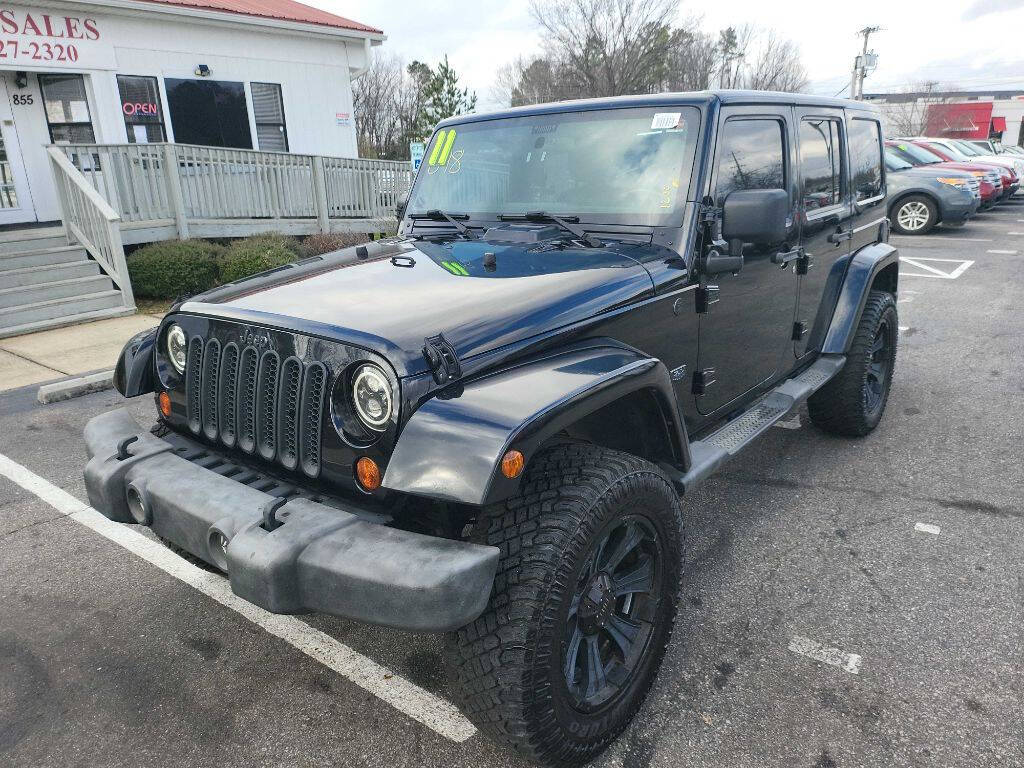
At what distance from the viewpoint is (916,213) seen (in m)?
14.9

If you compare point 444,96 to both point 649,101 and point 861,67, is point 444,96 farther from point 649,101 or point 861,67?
point 649,101

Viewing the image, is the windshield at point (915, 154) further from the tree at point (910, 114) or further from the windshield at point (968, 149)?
the tree at point (910, 114)

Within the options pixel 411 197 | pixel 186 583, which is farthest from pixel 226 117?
pixel 186 583

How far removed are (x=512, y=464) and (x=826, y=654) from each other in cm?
160

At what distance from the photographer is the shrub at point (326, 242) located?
10.9 m

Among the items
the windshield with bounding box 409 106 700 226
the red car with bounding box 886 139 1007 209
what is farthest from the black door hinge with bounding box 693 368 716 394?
the red car with bounding box 886 139 1007 209

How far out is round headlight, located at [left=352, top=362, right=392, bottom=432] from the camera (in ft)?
6.66

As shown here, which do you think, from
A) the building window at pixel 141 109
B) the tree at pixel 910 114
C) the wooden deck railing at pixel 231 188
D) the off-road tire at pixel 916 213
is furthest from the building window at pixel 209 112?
the tree at pixel 910 114

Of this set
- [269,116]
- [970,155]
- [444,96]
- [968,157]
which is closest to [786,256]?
[269,116]

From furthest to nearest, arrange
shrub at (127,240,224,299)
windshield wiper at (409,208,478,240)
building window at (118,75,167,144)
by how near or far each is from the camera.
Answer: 1. building window at (118,75,167,144)
2. shrub at (127,240,224,299)
3. windshield wiper at (409,208,478,240)

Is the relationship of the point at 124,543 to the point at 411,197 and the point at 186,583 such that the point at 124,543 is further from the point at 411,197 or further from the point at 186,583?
the point at 411,197

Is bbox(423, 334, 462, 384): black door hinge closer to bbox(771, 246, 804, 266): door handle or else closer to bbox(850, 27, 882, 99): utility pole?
bbox(771, 246, 804, 266): door handle

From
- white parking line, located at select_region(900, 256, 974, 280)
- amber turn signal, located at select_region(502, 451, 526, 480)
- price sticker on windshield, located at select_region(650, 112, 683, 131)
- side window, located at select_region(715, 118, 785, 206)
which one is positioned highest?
price sticker on windshield, located at select_region(650, 112, 683, 131)

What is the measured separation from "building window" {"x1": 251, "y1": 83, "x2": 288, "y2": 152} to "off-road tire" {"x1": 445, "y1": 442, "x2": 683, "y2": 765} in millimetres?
12487
